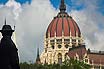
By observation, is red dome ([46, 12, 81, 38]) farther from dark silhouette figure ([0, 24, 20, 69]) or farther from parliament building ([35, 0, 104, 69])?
dark silhouette figure ([0, 24, 20, 69])

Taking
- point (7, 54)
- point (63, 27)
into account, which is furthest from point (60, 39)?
point (7, 54)

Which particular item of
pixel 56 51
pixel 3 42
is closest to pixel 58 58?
pixel 56 51

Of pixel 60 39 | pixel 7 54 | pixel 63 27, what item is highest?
pixel 63 27

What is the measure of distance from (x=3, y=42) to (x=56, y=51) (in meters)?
171

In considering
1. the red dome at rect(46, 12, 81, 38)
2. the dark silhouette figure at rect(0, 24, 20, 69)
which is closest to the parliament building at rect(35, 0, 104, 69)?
the red dome at rect(46, 12, 81, 38)

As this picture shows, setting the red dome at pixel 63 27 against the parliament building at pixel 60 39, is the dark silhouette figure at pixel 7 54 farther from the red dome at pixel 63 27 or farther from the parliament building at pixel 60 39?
the red dome at pixel 63 27

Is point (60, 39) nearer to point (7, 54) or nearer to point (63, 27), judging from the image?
point (63, 27)

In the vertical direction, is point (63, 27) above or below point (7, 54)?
above

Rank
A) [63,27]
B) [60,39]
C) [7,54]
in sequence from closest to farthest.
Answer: [7,54] < [60,39] < [63,27]

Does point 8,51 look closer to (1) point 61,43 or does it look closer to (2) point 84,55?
(2) point 84,55

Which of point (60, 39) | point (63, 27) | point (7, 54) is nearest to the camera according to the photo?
point (7, 54)

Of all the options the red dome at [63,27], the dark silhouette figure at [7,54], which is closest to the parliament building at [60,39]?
the red dome at [63,27]

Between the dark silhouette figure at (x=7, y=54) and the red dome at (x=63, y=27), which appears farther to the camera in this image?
the red dome at (x=63, y=27)

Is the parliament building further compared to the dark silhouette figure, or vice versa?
the parliament building
